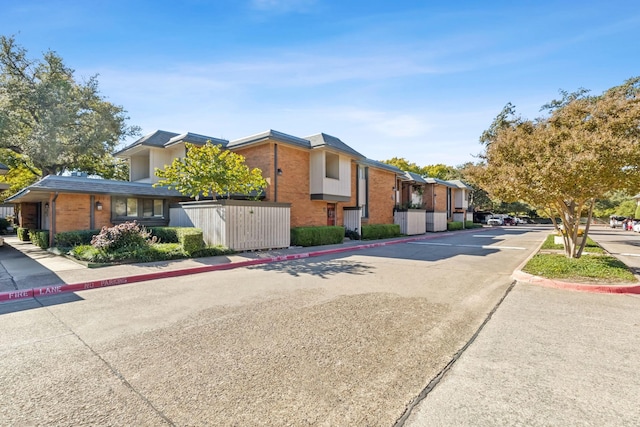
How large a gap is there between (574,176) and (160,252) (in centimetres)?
1257

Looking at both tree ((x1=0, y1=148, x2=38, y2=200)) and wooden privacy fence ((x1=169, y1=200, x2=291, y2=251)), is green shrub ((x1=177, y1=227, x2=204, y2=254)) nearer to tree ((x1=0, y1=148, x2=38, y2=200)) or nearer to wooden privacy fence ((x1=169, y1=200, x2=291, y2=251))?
wooden privacy fence ((x1=169, y1=200, x2=291, y2=251))

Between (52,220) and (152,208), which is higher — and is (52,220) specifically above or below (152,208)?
below

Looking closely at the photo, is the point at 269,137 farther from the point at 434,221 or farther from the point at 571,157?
the point at 434,221

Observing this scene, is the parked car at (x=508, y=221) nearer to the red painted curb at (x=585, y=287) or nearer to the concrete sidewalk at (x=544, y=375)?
the red painted curb at (x=585, y=287)

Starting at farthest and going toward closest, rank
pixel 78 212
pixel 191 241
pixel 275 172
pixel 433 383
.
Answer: pixel 275 172 → pixel 78 212 → pixel 191 241 → pixel 433 383

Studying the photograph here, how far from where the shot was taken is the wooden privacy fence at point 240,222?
12.9 m

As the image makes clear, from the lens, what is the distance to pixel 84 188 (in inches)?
575

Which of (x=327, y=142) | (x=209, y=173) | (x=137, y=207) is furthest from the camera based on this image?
(x=327, y=142)

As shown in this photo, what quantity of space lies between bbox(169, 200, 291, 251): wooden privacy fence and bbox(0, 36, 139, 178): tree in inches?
588

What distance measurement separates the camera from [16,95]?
2216 cm

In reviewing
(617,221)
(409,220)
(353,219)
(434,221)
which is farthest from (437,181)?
(617,221)

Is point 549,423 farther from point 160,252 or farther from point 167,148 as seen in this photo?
point 167,148

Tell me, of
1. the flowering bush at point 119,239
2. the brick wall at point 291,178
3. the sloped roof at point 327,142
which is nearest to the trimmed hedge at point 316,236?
the brick wall at point 291,178

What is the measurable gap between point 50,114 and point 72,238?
49.1ft
